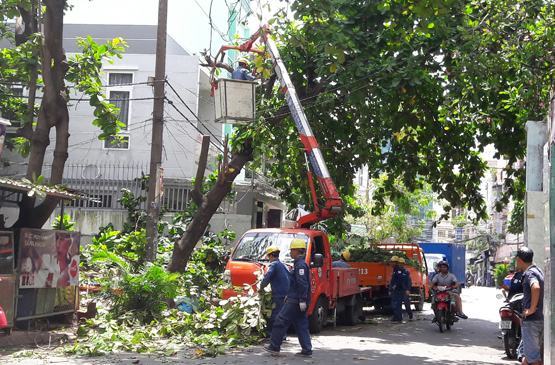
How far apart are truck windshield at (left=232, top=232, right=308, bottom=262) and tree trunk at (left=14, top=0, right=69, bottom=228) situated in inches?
151

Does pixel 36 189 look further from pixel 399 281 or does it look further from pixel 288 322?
pixel 399 281

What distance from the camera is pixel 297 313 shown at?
1116 cm

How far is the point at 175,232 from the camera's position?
74.9ft

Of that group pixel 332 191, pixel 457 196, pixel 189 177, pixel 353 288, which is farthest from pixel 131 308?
pixel 189 177

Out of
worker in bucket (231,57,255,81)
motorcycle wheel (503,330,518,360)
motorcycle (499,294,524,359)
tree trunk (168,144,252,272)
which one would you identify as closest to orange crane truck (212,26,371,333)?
worker in bucket (231,57,255,81)

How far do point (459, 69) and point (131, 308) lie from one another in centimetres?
773

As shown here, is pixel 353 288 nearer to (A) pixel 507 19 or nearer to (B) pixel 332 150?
(B) pixel 332 150

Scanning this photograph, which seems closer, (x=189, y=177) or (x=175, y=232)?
(x=175, y=232)

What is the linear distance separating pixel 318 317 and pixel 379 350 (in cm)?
249

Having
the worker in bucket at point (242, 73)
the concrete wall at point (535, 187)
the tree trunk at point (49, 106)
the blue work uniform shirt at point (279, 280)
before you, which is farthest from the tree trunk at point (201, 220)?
the concrete wall at point (535, 187)

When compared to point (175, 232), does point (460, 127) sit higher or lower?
higher

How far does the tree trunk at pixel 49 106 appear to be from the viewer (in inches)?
547

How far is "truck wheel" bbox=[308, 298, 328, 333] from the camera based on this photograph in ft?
47.9

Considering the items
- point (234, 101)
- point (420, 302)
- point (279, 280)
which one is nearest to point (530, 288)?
point (279, 280)
